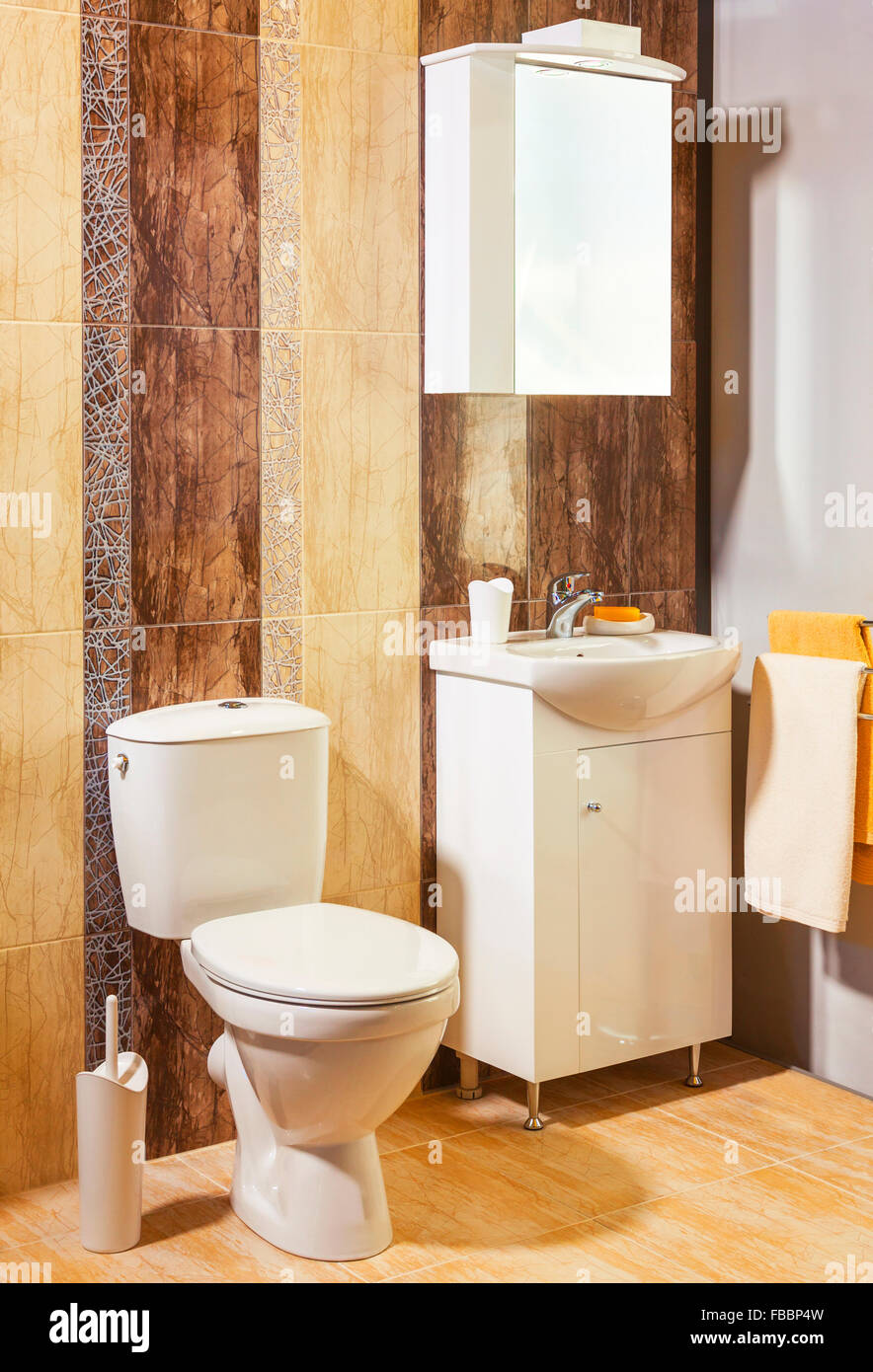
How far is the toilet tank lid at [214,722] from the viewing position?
2.22 meters

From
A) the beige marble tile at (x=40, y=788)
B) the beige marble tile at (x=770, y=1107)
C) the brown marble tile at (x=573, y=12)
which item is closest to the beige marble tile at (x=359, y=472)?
the beige marble tile at (x=40, y=788)

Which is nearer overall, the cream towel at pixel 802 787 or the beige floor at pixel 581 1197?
the beige floor at pixel 581 1197

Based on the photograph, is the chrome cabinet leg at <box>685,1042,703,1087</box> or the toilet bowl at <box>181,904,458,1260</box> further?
the chrome cabinet leg at <box>685,1042,703,1087</box>

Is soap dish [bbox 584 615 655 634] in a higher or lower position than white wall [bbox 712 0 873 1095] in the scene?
lower

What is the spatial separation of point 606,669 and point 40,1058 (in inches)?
43.5

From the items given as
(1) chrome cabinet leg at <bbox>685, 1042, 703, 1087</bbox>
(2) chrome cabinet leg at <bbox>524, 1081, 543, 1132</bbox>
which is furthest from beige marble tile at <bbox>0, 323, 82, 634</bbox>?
(1) chrome cabinet leg at <bbox>685, 1042, 703, 1087</bbox>

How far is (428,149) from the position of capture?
253 centimetres

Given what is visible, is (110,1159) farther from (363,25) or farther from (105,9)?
(363,25)

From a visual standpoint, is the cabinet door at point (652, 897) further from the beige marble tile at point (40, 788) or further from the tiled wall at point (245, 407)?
the beige marble tile at point (40, 788)

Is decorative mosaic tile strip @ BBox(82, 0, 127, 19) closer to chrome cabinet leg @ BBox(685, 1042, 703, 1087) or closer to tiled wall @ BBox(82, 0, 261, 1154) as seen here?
tiled wall @ BBox(82, 0, 261, 1154)

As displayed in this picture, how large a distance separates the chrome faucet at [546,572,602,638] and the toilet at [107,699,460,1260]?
0.55m

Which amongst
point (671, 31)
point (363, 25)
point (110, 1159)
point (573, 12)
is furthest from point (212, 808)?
point (671, 31)

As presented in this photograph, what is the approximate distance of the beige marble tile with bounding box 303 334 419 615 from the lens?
250 cm

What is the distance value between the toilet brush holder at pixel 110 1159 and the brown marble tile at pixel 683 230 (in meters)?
1.73
